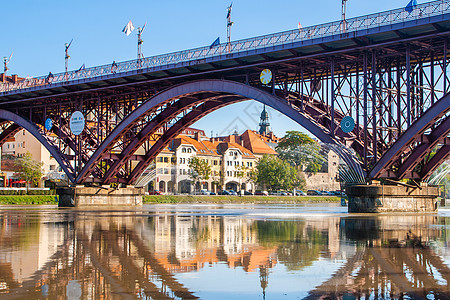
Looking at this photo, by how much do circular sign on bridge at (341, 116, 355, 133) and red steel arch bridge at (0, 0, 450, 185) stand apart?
10.9 inches

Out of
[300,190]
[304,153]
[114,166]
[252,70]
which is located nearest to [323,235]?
[252,70]

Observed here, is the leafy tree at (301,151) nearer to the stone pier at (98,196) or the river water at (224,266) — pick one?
the stone pier at (98,196)

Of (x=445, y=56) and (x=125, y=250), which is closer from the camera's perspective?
(x=125, y=250)

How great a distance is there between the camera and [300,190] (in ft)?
448

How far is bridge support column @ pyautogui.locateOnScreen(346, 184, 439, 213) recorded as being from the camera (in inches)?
1606

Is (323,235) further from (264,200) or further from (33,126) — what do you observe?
(264,200)

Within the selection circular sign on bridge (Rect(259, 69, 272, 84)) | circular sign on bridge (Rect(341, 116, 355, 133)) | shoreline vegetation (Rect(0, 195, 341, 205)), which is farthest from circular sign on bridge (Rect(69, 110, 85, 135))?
circular sign on bridge (Rect(341, 116, 355, 133))

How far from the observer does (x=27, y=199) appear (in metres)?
74.0

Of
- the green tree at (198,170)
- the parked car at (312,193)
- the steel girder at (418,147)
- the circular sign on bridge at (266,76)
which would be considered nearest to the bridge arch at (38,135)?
the circular sign on bridge at (266,76)

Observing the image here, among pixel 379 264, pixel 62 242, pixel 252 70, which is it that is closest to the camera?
pixel 379 264

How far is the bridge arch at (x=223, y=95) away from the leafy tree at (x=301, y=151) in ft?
268

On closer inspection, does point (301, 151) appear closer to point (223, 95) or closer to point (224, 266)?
point (223, 95)

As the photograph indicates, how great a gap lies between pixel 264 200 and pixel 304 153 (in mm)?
43490

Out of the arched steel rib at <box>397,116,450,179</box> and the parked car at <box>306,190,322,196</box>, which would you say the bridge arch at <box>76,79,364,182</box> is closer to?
the arched steel rib at <box>397,116,450,179</box>
